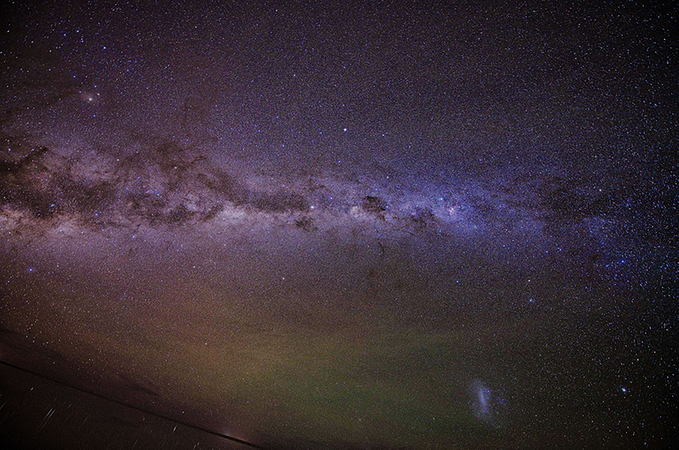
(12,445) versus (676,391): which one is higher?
(676,391)

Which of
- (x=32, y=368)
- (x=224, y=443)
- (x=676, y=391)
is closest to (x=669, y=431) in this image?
(x=676, y=391)

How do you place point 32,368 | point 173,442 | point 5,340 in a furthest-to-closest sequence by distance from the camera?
point 173,442
point 32,368
point 5,340

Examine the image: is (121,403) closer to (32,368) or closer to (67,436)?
(67,436)

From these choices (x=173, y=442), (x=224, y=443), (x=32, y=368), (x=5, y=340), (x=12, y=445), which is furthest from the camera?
(x=224, y=443)

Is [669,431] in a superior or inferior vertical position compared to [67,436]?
superior

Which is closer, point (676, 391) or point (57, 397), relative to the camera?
point (676, 391)

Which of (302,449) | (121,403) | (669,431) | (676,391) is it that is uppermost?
(676,391)

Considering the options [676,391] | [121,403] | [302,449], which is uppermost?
[676,391]

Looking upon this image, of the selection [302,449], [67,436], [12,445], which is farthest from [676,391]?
[67,436]

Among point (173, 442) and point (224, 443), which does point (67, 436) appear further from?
point (224, 443)
